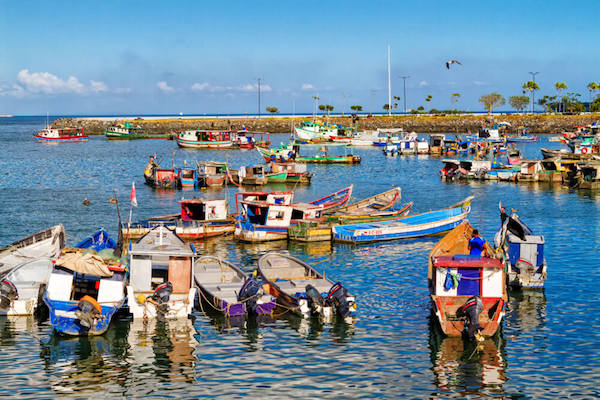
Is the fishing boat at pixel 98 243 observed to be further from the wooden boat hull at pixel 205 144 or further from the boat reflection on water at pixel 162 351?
the wooden boat hull at pixel 205 144

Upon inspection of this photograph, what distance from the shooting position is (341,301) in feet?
79.1

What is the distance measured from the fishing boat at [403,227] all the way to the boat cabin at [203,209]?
24.8 ft

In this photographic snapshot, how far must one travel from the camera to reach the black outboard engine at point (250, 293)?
24328 millimetres

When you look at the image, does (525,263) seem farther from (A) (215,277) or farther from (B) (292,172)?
(B) (292,172)

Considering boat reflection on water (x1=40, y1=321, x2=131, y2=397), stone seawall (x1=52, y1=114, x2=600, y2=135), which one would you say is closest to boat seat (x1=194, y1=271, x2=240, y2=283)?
boat reflection on water (x1=40, y1=321, x2=131, y2=397)

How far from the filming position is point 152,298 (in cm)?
2395

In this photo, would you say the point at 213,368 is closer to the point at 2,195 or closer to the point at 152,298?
the point at 152,298

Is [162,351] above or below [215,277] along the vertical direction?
below

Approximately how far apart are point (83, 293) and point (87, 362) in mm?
5081

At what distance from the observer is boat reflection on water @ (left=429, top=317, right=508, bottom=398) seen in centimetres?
1888

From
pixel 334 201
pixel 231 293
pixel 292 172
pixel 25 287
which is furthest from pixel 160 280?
pixel 292 172

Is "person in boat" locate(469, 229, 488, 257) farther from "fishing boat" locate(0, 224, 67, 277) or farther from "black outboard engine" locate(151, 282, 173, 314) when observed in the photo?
"fishing boat" locate(0, 224, 67, 277)

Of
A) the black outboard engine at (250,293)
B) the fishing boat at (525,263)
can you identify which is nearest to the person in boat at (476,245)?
the fishing boat at (525,263)

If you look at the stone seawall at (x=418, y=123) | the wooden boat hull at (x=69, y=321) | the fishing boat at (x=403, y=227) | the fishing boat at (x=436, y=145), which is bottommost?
the wooden boat hull at (x=69, y=321)
